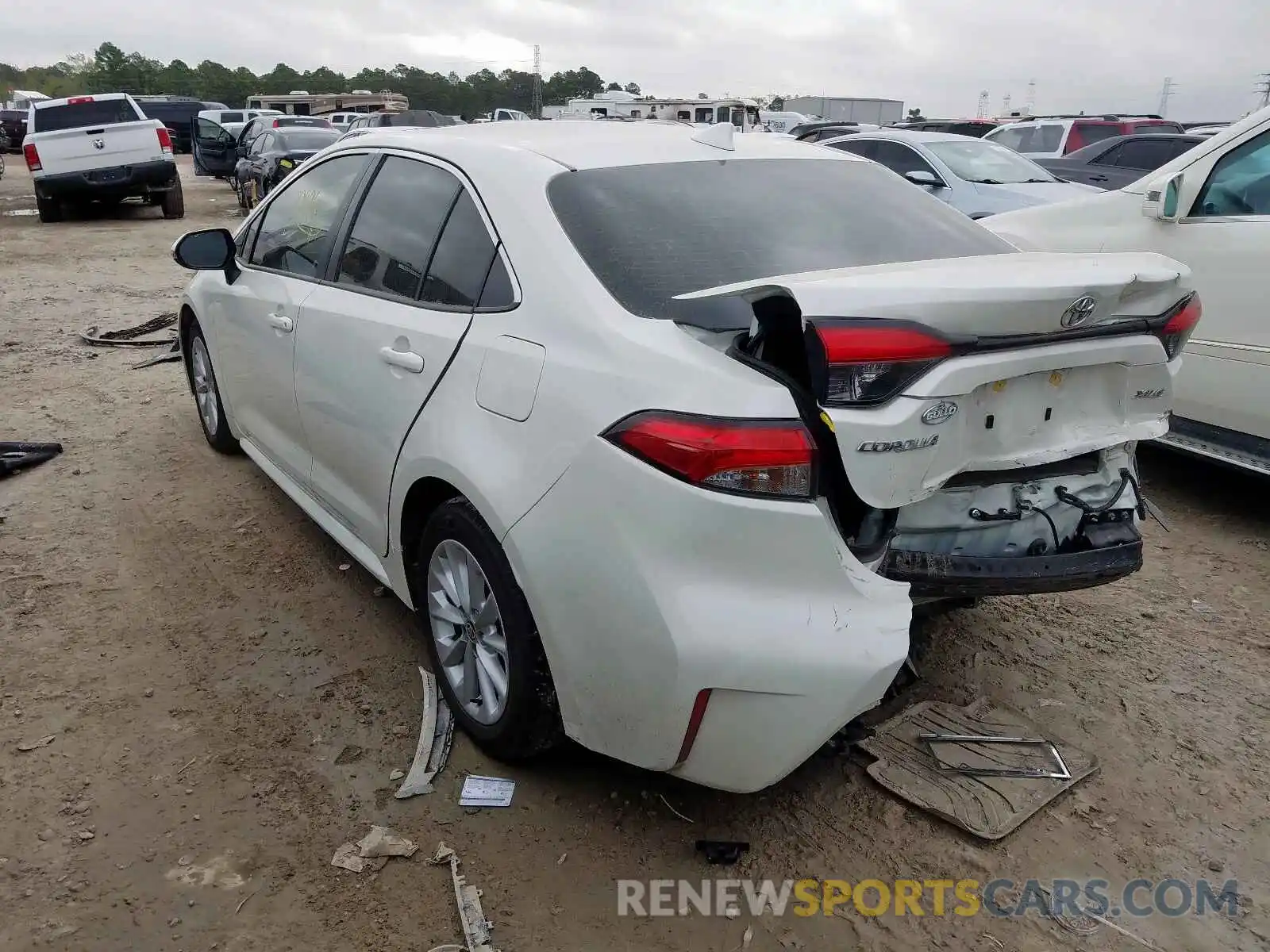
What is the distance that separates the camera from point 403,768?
2.80 m

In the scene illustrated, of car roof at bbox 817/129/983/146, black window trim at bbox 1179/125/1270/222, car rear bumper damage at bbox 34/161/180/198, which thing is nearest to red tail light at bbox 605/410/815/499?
black window trim at bbox 1179/125/1270/222

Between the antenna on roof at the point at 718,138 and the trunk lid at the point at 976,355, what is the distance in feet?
2.94

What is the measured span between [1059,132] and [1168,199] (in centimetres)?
1286

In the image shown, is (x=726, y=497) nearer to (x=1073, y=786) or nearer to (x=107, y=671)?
(x=1073, y=786)

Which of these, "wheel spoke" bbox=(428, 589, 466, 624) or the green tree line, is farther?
the green tree line

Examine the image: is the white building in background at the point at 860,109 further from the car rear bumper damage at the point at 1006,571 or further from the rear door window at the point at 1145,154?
the car rear bumper damage at the point at 1006,571

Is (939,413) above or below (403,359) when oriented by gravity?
above

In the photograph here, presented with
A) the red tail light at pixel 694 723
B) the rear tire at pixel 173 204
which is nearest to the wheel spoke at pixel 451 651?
the red tail light at pixel 694 723

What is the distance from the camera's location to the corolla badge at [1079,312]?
225 cm

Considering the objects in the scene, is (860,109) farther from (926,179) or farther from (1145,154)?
(926,179)

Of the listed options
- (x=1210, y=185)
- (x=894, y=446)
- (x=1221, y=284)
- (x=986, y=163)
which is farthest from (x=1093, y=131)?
(x=894, y=446)

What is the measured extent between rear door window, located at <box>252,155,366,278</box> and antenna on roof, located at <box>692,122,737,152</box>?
1.24 m

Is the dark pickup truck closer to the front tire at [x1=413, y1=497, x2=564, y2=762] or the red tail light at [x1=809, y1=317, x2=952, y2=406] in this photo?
the red tail light at [x1=809, y1=317, x2=952, y2=406]

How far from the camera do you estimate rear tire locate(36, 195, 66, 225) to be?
1622cm
